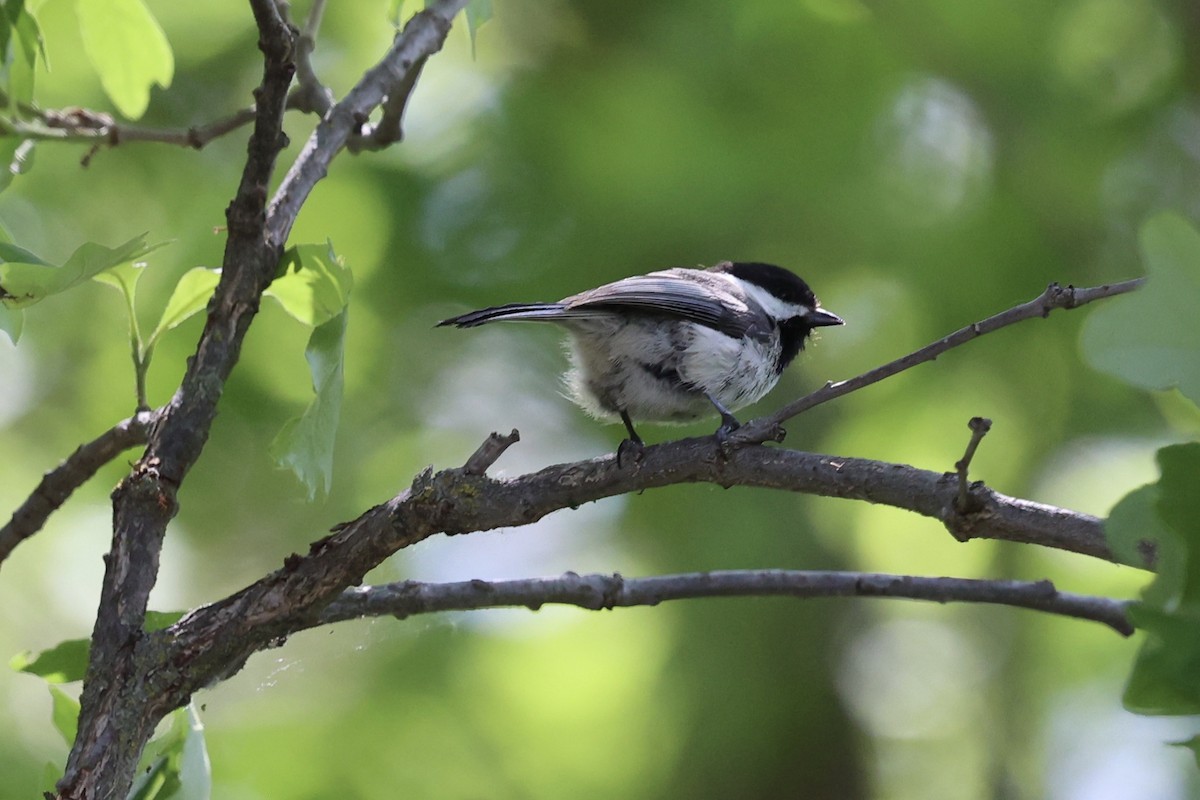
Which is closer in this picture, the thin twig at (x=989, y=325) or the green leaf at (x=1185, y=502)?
the green leaf at (x=1185, y=502)

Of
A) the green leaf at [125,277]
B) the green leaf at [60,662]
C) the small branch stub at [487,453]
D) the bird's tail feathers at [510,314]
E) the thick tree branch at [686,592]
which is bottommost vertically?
the green leaf at [60,662]

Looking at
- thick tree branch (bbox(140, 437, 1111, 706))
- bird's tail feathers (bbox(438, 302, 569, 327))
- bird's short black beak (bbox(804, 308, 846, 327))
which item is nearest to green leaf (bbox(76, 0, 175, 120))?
bird's tail feathers (bbox(438, 302, 569, 327))

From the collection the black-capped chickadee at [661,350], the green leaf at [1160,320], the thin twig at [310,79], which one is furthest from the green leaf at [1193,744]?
the black-capped chickadee at [661,350]

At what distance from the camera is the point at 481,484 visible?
164 centimetres

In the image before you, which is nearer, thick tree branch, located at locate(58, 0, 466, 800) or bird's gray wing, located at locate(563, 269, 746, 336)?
thick tree branch, located at locate(58, 0, 466, 800)

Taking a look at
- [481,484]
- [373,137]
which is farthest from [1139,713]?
[373,137]

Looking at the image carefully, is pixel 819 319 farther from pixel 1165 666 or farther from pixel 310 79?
pixel 1165 666

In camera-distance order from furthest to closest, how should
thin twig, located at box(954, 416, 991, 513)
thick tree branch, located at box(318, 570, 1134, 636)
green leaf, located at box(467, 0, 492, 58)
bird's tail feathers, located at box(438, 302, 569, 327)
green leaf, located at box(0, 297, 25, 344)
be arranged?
1. bird's tail feathers, located at box(438, 302, 569, 327)
2. green leaf, located at box(467, 0, 492, 58)
3. thick tree branch, located at box(318, 570, 1134, 636)
4. green leaf, located at box(0, 297, 25, 344)
5. thin twig, located at box(954, 416, 991, 513)

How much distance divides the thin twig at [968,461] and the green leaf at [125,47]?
144 cm

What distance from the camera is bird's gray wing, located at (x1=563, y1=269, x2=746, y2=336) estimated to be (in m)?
2.81

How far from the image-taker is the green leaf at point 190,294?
6.03 ft

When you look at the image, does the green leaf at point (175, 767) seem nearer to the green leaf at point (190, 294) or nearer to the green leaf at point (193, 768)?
the green leaf at point (193, 768)

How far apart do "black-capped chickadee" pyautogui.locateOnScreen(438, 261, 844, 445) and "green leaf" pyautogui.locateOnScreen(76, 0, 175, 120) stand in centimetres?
106

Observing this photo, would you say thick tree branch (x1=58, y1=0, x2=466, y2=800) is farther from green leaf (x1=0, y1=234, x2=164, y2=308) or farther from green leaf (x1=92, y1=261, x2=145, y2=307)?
green leaf (x1=0, y1=234, x2=164, y2=308)
